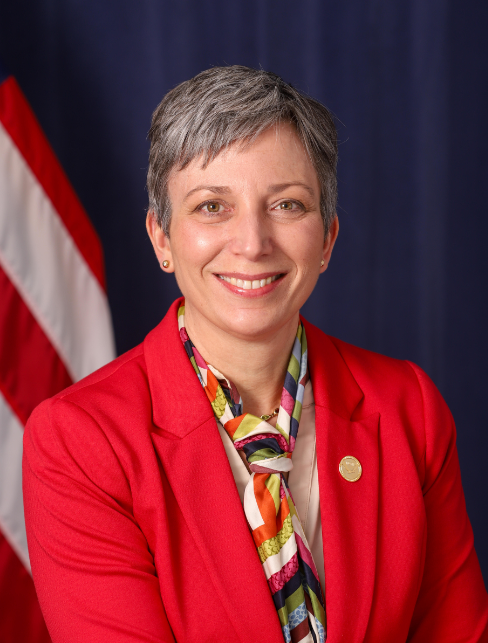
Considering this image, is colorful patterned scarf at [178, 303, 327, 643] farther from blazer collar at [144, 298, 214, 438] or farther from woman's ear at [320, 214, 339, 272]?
woman's ear at [320, 214, 339, 272]

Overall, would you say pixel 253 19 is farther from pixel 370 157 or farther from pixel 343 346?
pixel 343 346

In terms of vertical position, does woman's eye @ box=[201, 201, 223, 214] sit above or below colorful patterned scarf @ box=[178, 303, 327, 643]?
above

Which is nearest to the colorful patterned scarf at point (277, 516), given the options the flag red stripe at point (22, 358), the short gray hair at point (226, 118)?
the short gray hair at point (226, 118)

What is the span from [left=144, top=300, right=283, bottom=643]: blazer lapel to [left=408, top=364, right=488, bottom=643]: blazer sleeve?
16.9 inches

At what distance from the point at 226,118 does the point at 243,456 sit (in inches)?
27.4

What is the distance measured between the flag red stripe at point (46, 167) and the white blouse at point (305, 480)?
0.94 metres

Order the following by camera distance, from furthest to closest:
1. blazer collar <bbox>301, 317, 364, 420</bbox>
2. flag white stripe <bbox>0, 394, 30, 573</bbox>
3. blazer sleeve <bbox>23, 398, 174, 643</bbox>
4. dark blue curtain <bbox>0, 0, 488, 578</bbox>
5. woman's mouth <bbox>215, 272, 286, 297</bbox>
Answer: dark blue curtain <bbox>0, 0, 488, 578</bbox> < flag white stripe <bbox>0, 394, 30, 573</bbox> < blazer collar <bbox>301, 317, 364, 420</bbox> < woman's mouth <bbox>215, 272, 286, 297</bbox> < blazer sleeve <bbox>23, 398, 174, 643</bbox>

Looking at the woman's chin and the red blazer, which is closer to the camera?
the red blazer

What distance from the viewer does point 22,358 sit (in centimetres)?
204

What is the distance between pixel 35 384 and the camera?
6.73ft

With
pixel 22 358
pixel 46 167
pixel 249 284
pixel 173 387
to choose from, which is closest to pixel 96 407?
pixel 173 387

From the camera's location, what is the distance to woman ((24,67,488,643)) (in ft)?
4.18

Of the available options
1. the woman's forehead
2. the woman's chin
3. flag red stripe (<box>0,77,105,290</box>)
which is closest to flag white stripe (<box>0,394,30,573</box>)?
flag red stripe (<box>0,77,105,290</box>)

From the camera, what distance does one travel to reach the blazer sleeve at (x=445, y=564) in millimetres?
1516
